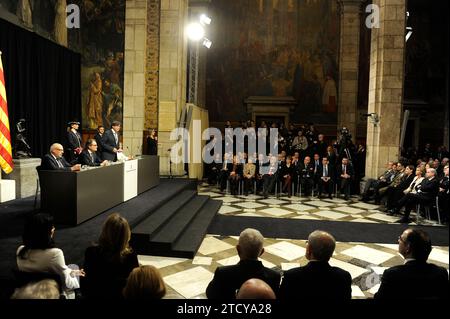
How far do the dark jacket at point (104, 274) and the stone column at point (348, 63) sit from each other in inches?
544

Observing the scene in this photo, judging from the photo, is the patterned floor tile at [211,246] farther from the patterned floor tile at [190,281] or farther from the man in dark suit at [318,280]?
the man in dark suit at [318,280]

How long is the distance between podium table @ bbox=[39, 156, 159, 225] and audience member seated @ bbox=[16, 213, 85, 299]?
245 centimetres

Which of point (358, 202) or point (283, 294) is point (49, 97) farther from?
point (283, 294)

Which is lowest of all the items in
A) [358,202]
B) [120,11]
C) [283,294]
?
[358,202]

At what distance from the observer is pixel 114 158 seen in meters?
7.12

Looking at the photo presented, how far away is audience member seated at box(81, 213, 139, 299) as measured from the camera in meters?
2.29

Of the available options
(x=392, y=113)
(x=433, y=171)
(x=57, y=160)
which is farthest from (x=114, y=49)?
(x=433, y=171)

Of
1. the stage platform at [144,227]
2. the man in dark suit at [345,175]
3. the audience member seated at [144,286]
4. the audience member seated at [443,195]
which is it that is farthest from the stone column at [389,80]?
the audience member seated at [144,286]

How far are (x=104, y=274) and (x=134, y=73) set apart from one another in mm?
8867

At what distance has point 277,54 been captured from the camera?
15516 mm

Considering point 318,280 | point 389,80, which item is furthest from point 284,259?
point 389,80
